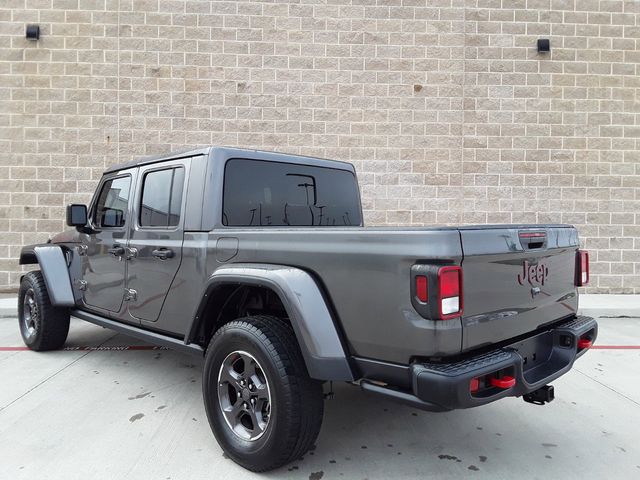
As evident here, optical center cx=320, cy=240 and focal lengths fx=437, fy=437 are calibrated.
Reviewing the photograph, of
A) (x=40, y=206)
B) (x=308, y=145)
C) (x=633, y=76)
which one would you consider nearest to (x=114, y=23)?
(x=40, y=206)

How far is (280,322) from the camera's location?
2.54m

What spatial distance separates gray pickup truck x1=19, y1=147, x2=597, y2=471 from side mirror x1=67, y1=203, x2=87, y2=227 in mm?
602

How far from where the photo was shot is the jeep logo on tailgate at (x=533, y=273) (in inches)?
94.1

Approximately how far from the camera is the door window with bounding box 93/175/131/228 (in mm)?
3830

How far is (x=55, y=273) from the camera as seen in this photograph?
4461 millimetres

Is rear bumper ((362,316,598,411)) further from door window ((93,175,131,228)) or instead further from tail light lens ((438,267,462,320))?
door window ((93,175,131,228))

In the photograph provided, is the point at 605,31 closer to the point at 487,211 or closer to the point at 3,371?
the point at 487,211

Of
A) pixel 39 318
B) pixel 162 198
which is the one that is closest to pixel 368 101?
pixel 162 198

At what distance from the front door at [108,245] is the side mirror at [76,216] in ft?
0.35

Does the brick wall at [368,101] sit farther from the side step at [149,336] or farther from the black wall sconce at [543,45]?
the side step at [149,336]

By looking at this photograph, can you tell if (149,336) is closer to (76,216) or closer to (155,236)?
(155,236)

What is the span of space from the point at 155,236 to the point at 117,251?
0.60 meters

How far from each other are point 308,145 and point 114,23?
3953mm

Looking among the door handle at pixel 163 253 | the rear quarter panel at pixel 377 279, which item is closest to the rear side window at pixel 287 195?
the door handle at pixel 163 253
